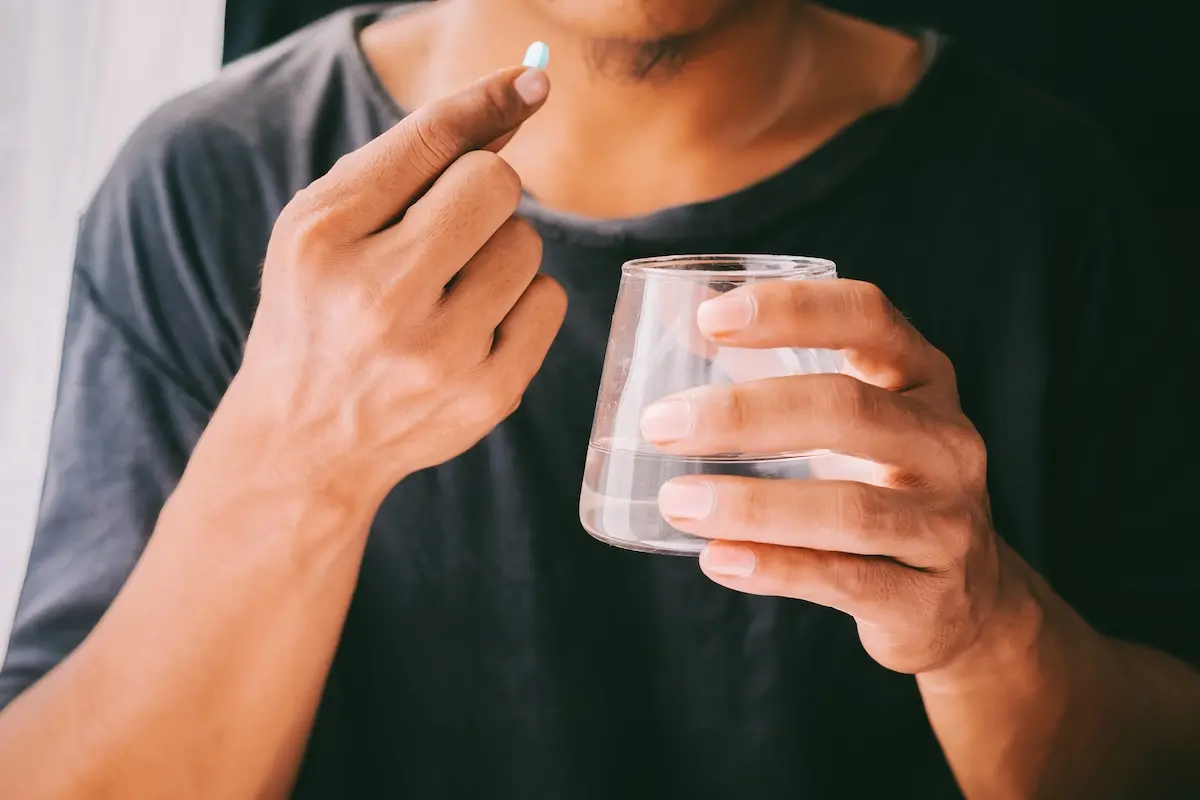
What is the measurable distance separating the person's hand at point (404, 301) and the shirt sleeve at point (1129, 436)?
425 mm

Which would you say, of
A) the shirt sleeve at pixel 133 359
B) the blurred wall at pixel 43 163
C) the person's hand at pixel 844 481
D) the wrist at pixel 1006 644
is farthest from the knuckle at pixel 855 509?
the blurred wall at pixel 43 163

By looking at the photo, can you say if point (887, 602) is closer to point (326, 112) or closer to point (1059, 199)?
point (1059, 199)

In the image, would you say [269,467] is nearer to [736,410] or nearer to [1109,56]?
[736,410]

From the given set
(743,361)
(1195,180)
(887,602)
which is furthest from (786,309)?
(1195,180)

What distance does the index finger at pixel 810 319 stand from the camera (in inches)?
13.8

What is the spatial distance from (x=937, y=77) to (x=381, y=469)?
0.50m

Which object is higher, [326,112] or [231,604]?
[326,112]

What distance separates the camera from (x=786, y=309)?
35 cm

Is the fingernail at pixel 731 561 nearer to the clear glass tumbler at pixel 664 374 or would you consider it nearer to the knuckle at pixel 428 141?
the clear glass tumbler at pixel 664 374

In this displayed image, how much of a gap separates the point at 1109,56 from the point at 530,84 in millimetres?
495

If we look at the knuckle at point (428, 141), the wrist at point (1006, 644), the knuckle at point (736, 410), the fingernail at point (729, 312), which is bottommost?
the wrist at point (1006, 644)

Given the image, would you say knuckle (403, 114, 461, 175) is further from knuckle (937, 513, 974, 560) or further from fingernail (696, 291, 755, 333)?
knuckle (937, 513, 974, 560)

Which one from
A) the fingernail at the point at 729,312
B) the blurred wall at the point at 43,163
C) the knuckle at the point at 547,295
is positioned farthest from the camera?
the blurred wall at the point at 43,163

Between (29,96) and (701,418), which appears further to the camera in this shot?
(29,96)
